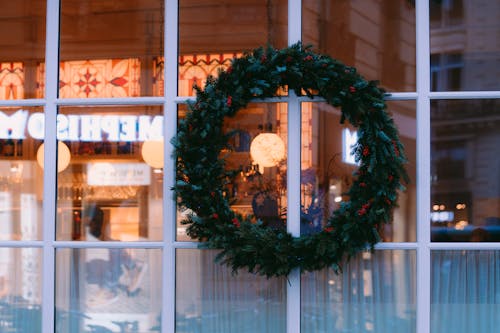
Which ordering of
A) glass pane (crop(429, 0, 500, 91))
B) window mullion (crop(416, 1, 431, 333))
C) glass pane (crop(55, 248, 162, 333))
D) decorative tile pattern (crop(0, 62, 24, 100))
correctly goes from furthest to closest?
decorative tile pattern (crop(0, 62, 24, 100)), glass pane (crop(55, 248, 162, 333)), glass pane (crop(429, 0, 500, 91)), window mullion (crop(416, 1, 431, 333))

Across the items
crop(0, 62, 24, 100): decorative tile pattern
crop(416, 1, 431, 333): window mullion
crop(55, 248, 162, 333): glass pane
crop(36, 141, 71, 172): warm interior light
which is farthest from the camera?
crop(0, 62, 24, 100): decorative tile pattern

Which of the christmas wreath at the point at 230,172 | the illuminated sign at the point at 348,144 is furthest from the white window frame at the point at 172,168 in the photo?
the illuminated sign at the point at 348,144

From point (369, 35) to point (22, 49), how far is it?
2.77m

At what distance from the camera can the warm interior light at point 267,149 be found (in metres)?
5.12

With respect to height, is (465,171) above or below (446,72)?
below

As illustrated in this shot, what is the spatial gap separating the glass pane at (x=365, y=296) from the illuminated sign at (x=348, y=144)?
715 millimetres

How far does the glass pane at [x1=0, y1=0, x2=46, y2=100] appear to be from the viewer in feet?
17.7

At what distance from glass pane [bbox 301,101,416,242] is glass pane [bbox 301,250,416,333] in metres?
0.21

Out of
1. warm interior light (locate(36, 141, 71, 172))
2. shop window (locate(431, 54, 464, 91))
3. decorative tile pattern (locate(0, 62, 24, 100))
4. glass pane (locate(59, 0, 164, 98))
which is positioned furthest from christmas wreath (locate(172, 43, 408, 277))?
decorative tile pattern (locate(0, 62, 24, 100))

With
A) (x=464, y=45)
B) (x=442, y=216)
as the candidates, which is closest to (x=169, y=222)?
(x=442, y=216)

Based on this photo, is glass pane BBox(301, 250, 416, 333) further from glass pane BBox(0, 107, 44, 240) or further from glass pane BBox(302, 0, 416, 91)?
glass pane BBox(0, 107, 44, 240)

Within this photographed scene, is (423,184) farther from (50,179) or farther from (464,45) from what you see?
(50,179)

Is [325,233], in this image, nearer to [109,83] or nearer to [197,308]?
[197,308]

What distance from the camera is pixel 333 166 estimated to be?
199 inches
